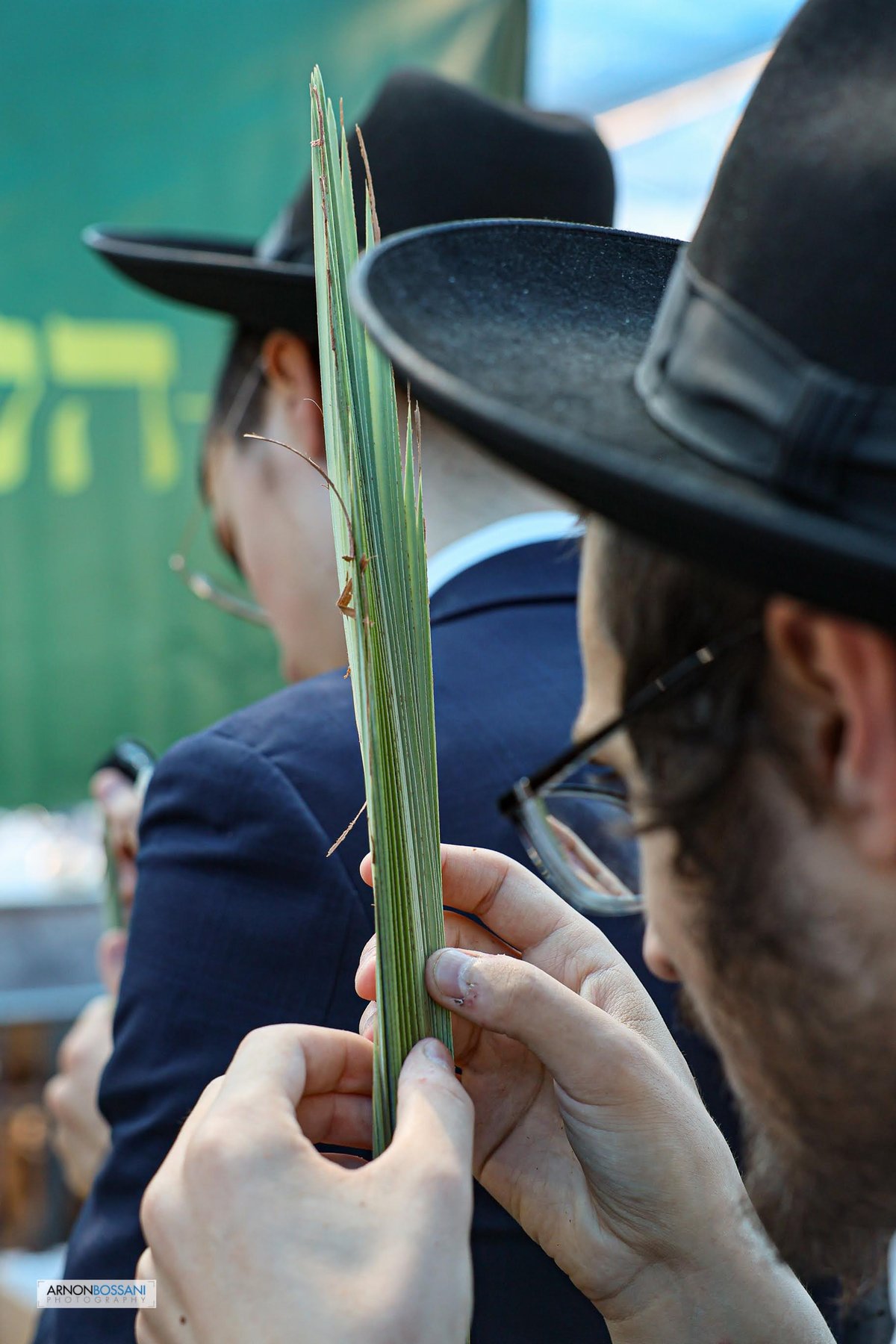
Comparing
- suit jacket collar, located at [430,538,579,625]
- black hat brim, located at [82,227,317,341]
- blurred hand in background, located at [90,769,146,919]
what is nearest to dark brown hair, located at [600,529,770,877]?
suit jacket collar, located at [430,538,579,625]

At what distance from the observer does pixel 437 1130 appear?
65 cm

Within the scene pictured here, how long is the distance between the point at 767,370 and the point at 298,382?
38.8 inches

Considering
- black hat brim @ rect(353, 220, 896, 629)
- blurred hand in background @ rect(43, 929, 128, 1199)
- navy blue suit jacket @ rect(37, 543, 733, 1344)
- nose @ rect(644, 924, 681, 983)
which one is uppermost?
black hat brim @ rect(353, 220, 896, 629)

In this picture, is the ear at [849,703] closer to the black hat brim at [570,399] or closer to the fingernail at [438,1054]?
Result: the black hat brim at [570,399]

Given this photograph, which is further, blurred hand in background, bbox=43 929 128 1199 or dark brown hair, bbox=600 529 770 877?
blurred hand in background, bbox=43 929 128 1199

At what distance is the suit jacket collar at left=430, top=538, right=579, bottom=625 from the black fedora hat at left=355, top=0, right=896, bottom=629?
585 millimetres

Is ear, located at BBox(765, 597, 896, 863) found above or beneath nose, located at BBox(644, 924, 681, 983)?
above

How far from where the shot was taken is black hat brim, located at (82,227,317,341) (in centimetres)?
146

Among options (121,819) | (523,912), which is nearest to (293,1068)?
(523,912)

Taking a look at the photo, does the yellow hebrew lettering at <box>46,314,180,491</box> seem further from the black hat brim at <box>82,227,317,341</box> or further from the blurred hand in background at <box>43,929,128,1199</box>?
the blurred hand in background at <box>43,929,128,1199</box>

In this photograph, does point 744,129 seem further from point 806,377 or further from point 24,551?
point 24,551

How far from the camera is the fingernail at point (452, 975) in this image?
735 millimetres

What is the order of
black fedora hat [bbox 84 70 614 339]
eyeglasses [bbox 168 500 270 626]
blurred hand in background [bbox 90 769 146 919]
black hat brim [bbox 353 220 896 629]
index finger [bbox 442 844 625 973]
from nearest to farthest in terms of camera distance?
1. black hat brim [bbox 353 220 896 629]
2. index finger [bbox 442 844 625 973]
3. black fedora hat [bbox 84 70 614 339]
4. blurred hand in background [bbox 90 769 146 919]
5. eyeglasses [bbox 168 500 270 626]

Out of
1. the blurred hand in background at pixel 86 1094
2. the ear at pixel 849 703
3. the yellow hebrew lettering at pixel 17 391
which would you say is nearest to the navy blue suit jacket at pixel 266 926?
the ear at pixel 849 703
